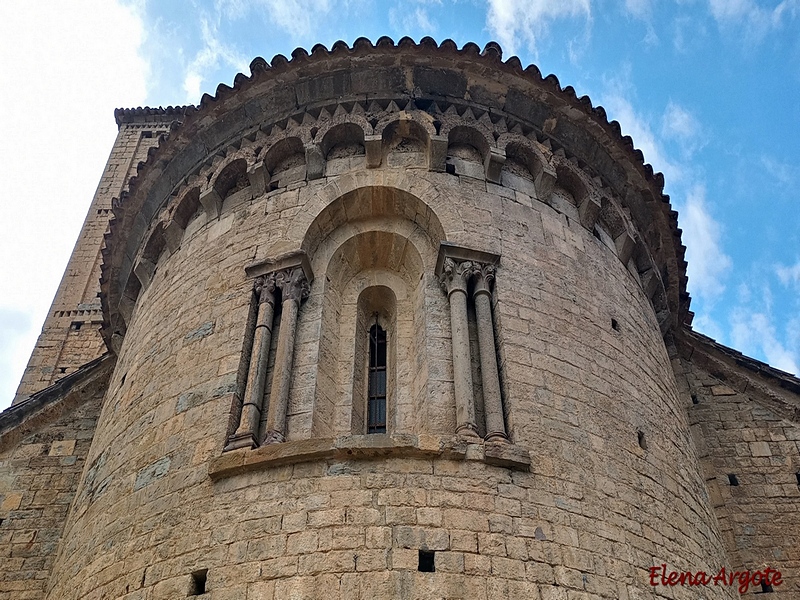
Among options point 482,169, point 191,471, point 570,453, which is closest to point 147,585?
point 191,471

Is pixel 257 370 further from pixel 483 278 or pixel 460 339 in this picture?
pixel 483 278

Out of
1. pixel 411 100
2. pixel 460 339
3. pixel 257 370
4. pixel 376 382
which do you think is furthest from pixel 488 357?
pixel 411 100

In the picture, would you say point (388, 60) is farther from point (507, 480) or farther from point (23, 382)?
point (23, 382)

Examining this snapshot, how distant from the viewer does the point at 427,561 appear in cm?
459

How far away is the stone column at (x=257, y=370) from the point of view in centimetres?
559

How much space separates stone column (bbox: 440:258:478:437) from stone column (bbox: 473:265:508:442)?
0.12 meters

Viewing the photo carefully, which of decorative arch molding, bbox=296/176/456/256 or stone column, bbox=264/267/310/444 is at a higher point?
decorative arch molding, bbox=296/176/456/256

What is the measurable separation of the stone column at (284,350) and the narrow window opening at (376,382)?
876 mm

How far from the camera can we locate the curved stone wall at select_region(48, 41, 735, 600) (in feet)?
15.8

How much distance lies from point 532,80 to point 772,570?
6.26 m

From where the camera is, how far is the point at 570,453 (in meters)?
5.54

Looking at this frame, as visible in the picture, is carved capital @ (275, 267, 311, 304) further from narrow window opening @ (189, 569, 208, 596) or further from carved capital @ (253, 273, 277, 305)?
narrow window opening @ (189, 569, 208, 596)

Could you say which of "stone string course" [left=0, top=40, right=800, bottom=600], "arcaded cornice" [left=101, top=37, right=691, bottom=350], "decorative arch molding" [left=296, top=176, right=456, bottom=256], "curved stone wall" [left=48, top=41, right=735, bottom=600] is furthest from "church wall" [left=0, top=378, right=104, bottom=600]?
"decorative arch molding" [left=296, top=176, right=456, bottom=256]

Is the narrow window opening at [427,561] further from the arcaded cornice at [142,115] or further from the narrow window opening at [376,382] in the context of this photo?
the arcaded cornice at [142,115]
